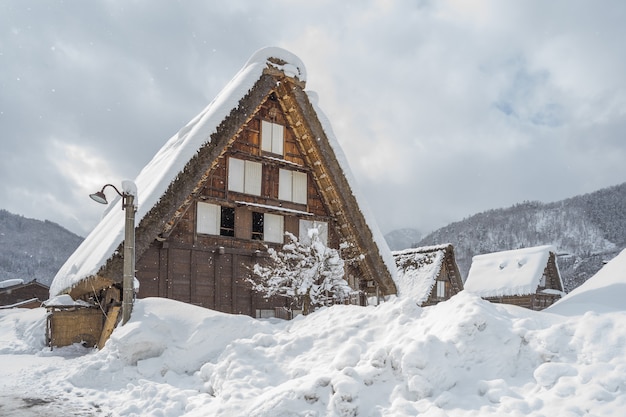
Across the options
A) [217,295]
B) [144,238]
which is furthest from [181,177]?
[217,295]

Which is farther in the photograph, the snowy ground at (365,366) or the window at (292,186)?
the window at (292,186)

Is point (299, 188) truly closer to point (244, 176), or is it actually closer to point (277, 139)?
point (277, 139)

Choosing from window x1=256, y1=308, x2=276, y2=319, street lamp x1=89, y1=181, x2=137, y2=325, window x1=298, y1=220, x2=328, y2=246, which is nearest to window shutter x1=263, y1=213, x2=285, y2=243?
window x1=298, y1=220, x2=328, y2=246

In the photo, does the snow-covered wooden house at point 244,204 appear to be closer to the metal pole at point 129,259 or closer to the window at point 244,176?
the window at point 244,176

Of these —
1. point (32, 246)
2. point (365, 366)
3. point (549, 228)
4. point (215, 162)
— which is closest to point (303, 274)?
point (215, 162)

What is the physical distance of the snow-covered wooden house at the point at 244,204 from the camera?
547 inches

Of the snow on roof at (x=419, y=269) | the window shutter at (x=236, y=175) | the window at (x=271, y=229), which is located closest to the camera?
the window shutter at (x=236, y=175)

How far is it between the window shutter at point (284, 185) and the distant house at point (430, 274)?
45.2 ft

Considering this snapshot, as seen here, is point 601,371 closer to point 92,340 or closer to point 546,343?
point 546,343

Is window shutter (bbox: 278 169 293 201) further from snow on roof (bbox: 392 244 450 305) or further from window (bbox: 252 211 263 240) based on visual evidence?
snow on roof (bbox: 392 244 450 305)

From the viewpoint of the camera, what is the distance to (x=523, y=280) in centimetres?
3453

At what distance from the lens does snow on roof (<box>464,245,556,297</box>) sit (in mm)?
34406

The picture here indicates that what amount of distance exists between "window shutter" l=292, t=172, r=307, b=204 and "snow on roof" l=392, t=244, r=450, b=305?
485 inches

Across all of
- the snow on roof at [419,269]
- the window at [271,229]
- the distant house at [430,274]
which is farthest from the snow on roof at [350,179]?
the distant house at [430,274]
